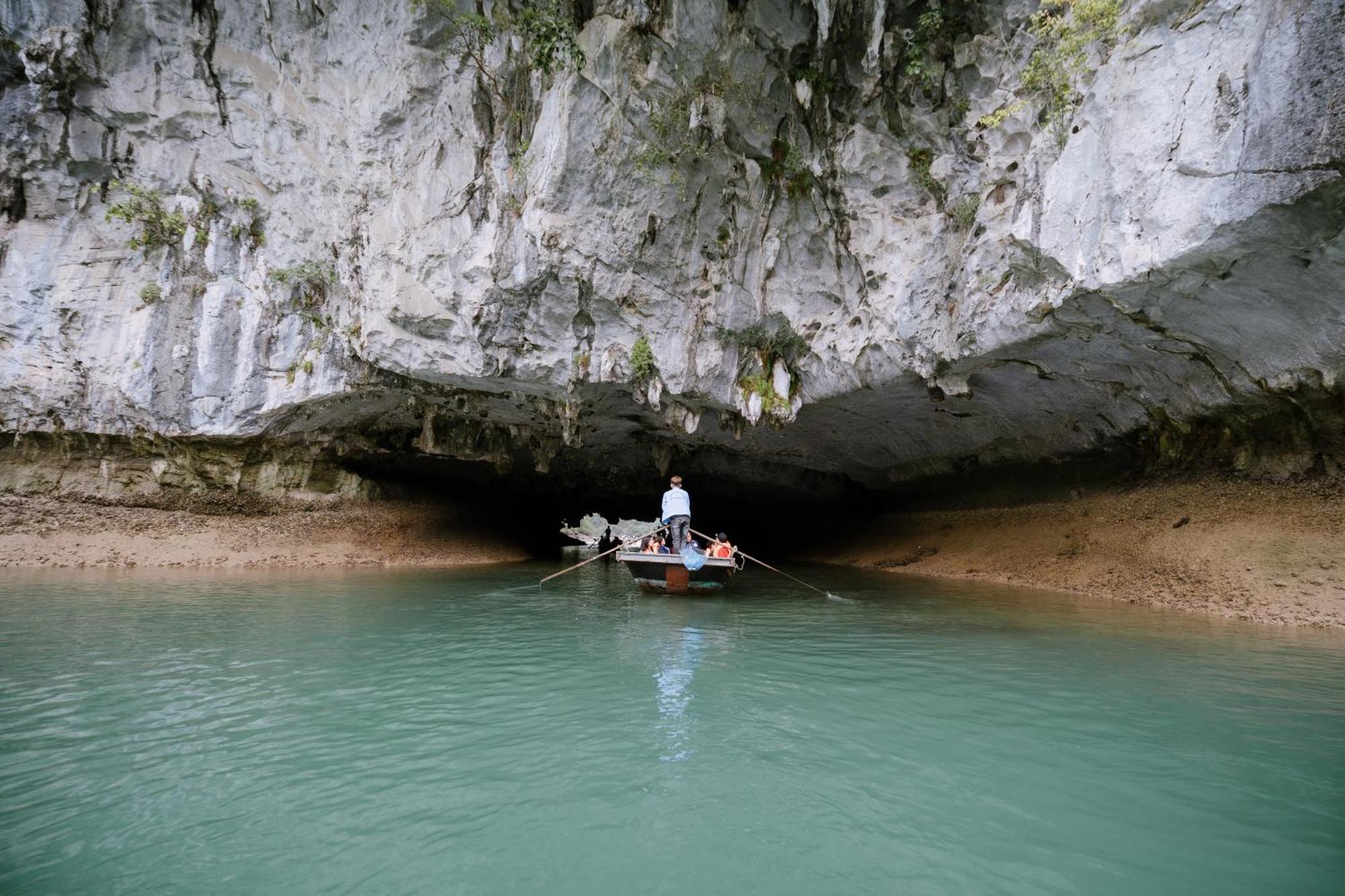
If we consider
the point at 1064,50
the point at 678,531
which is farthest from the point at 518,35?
the point at 678,531

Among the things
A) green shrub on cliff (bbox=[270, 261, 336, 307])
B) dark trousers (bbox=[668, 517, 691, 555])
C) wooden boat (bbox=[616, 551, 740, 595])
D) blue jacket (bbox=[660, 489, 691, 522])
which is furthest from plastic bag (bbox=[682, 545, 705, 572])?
green shrub on cliff (bbox=[270, 261, 336, 307])

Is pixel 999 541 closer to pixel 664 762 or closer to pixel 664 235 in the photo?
pixel 664 235

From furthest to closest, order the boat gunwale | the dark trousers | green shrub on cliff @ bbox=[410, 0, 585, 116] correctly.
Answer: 1. the dark trousers
2. the boat gunwale
3. green shrub on cliff @ bbox=[410, 0, 585, 116]

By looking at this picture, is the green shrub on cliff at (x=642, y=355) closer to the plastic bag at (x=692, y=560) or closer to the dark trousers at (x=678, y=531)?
the dark trousers at (x=678, y=531)

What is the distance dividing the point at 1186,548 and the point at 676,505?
28.6 ft

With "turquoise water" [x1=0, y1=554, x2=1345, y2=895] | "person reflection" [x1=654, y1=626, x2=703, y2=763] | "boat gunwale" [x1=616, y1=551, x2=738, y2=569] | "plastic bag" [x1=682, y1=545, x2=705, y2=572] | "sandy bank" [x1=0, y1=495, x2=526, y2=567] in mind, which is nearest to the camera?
"turquoise water" [x1=0, y1=554, x2=1345, y2=895]

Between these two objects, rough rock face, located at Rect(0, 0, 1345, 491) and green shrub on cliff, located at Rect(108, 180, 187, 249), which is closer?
rough rock face, located at Rect(0, 0, 1345, 491)

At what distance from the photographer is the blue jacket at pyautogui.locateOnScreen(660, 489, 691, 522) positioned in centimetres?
1181

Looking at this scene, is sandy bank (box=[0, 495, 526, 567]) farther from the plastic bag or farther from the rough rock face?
the plastic bag

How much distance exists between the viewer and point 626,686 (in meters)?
5.44

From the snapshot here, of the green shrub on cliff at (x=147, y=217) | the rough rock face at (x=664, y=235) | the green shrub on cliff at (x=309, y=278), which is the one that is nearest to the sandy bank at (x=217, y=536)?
the rough rock face at (x=664, y=235)

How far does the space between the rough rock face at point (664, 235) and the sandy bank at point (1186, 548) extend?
36.0 inches

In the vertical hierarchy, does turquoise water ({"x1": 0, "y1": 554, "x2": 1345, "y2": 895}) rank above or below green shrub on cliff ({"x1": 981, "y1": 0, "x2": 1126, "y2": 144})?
below

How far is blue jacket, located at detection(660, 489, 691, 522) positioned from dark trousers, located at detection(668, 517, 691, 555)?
3.0 inches
